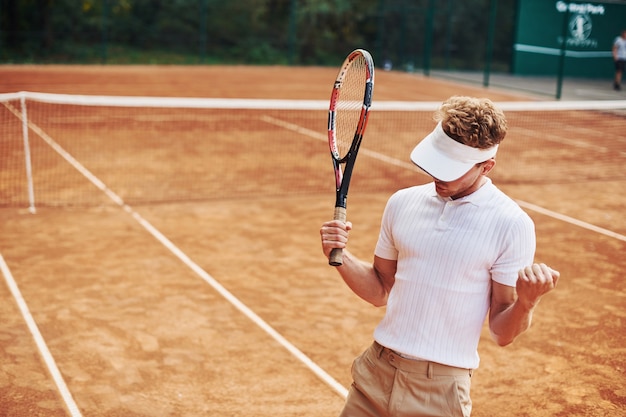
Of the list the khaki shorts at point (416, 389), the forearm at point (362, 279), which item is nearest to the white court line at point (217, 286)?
the forearm at point (362, 279)

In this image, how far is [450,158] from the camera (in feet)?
9.34

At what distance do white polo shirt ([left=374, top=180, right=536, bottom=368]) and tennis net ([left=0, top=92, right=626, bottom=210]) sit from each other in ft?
25.4

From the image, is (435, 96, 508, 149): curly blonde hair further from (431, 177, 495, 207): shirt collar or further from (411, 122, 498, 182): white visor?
(431, 177, 495, 207): shirt collar

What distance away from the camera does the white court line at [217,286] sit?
5578mm

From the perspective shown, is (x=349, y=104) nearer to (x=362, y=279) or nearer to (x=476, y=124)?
(x=362, y=279)

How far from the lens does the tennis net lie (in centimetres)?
1101

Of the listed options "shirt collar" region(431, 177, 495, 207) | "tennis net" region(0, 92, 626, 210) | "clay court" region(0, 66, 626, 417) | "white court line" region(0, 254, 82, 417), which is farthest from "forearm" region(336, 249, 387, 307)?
"tennis net" region(0, 92, 626, 210)

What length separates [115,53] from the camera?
31672 millimetres

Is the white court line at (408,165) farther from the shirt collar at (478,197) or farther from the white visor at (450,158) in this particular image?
the white visor at (450,158)

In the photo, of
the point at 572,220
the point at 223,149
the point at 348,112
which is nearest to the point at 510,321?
the point at 348,112

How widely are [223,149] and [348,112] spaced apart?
34.0 ft

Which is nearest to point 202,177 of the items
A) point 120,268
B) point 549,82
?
point 120,268

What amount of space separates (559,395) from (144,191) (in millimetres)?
7045

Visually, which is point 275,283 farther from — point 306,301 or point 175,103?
point 175,103
